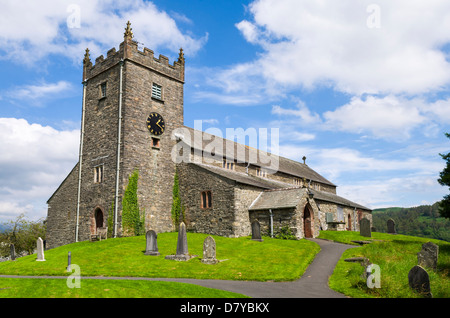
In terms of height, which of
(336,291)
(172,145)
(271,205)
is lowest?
(336,291)

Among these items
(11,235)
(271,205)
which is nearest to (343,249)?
(271,205)

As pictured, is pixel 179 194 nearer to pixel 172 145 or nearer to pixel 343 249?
pixel 172 145

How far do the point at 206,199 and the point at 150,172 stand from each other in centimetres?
561

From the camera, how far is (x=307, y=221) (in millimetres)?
30078

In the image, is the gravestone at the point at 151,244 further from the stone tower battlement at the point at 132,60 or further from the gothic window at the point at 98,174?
the stone tower battlement at the point at 132,60

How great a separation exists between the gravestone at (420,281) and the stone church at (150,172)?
1445cm

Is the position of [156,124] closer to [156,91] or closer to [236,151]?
[156,91]

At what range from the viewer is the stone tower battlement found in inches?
1214

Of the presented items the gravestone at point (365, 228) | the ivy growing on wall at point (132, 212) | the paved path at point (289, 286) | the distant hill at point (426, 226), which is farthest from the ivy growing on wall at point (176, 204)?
the distant hill at point (426, 226)

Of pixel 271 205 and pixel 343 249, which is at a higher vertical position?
pixel 271 205

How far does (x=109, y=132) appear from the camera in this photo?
1204 inches

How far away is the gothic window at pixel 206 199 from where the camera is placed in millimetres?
30172
